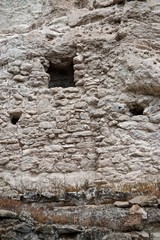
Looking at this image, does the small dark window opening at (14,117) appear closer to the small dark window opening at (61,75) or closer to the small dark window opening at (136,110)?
the small dark window opening at (61,75)

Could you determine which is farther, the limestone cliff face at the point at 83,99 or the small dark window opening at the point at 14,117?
the small dark window opening at the point at 14,117

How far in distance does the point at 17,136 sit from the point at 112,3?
3713mm

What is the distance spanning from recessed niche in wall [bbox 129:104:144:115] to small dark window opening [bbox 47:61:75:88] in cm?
168

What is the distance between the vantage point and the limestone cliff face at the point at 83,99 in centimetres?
880

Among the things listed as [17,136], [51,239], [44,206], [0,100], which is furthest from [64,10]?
[51,239]

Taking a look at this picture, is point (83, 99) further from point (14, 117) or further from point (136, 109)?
point (14, 117)

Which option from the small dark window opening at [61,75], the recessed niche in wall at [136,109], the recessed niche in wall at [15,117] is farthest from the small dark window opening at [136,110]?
the recessed niche in wall at [15,117]

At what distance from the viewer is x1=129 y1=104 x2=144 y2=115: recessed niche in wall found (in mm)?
9145

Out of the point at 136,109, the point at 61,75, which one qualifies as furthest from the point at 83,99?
the point at 61,75

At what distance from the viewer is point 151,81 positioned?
354 inches

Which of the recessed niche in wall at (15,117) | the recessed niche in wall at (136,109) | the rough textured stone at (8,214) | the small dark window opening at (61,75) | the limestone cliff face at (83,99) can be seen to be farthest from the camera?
the small dark window opening at (61,75)

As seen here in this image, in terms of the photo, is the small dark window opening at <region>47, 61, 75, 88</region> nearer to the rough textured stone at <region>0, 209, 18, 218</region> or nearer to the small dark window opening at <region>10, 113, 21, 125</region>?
the small dark window opening at <region>10, 113, 21, 125</region>

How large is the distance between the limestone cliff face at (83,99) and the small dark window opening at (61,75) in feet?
0.08

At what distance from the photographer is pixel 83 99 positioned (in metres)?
9.55
